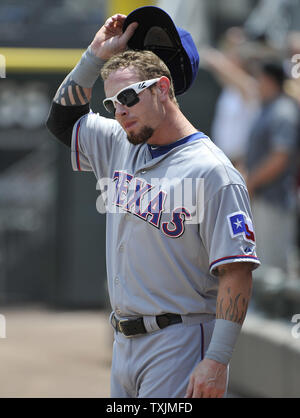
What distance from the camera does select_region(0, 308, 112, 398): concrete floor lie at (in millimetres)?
6590

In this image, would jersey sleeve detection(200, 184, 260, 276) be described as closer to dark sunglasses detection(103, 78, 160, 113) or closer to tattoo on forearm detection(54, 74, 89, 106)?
dark sunglasses detection(103, 78, 160, 113)

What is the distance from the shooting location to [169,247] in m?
3.07

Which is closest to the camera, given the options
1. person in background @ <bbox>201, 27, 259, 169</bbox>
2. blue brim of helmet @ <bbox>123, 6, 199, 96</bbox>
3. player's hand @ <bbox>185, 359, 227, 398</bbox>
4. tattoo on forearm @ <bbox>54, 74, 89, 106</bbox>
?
player's hand @ <bbox>185, 359, 227, 398</bbox>

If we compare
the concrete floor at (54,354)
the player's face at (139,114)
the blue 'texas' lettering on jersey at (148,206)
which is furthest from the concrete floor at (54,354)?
the player's face at (139,114)

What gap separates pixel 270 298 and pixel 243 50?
84.9 inches

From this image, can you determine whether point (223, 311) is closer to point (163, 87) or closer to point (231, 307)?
point (231, 307)

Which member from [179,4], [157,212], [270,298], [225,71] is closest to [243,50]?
[225,71]

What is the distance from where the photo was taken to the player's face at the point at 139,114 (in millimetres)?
3109

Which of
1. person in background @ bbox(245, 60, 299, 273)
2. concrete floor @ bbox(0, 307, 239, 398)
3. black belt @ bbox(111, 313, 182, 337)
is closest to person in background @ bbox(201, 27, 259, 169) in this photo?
person in background @ bbox(245, 60, 299, 273)

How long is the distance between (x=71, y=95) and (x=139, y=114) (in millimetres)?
535

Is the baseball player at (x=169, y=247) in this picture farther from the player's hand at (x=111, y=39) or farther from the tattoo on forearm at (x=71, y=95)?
the tattoo on forearm at (x=71, y=95)

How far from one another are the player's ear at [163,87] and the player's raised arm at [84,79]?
325mm

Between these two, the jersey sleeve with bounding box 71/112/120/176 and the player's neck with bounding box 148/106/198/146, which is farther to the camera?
the jersey sleeve with bounding box 71/112/120/176

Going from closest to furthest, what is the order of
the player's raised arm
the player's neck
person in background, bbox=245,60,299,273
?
the player's neck
the player's raised arm
person in background, bbox=245,60,299,273
